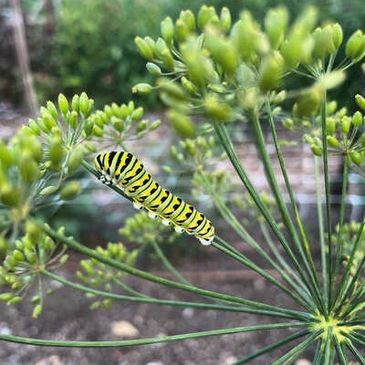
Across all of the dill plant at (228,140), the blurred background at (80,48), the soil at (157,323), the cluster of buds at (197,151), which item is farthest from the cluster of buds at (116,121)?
the blurred background at (80,48)

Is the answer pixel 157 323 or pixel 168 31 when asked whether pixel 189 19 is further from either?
pixel 157 323

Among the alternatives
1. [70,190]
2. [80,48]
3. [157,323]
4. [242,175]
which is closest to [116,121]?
[242,175]

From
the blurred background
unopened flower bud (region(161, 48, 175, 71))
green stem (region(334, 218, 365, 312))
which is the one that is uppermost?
the blurred background

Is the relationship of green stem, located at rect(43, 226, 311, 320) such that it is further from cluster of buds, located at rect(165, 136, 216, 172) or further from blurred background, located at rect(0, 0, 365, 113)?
blurred background, located at rect(0, 0, 365, 113)

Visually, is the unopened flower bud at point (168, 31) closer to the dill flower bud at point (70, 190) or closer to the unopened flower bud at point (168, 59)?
the unopened flower bud at point (168, 59)

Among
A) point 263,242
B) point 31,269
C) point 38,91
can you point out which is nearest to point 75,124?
point 31,269

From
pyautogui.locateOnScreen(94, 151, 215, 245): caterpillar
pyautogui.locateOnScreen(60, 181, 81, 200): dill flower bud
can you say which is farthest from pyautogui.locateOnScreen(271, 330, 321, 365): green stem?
pyautogui.locateOnScreen(60, 181, 81, 200): dill flower bud

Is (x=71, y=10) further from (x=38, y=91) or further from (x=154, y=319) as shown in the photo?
(x=154, y=319)

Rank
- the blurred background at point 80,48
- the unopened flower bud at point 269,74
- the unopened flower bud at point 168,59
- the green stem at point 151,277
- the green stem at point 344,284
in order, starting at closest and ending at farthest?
the unopened flower bud at point 269,74, the green stem at point 151,277, the unopened flower bud at point 168,59, the green stem at point 344,284, the blurred background at point 80,48

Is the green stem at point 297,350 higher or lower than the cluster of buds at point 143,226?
lower
